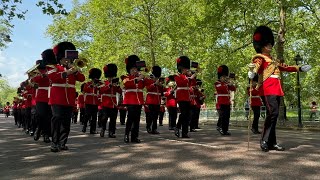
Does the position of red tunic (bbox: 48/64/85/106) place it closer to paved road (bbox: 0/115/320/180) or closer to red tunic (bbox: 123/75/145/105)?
paved road (bbox: 0/115/320/180)

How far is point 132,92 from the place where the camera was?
10.1m

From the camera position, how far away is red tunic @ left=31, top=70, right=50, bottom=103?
416 inches

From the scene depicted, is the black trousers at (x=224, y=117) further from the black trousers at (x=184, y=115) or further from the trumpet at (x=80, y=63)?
the trumpet at (x=80, y=63)

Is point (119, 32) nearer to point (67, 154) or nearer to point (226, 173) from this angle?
point (67, 154)

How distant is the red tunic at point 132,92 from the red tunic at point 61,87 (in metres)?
1.53

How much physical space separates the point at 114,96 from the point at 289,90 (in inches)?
1241

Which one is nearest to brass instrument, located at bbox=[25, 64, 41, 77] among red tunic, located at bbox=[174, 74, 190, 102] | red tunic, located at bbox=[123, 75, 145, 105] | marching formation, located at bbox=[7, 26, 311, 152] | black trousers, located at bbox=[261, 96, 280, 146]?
marching formation, located at bbox=[7, 26, 311, 152]

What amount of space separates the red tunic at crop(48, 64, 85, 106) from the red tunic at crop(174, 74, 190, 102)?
2.87m

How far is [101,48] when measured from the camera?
37188 mm

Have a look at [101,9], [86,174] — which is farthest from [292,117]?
[101,9]

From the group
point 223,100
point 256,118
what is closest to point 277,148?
point 223,100

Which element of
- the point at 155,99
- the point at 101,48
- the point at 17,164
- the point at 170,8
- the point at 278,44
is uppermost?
the point at 170,8

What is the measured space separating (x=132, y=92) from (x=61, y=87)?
191cm

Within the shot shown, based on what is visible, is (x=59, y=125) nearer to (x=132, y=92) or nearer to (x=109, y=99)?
(x=132, y=92)
